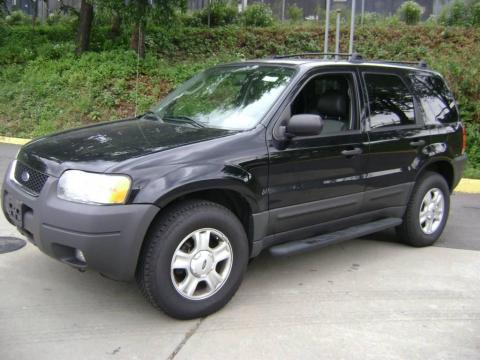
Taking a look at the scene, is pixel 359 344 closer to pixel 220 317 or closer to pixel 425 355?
pixel 425 355

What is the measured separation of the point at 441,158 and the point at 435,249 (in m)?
0.91

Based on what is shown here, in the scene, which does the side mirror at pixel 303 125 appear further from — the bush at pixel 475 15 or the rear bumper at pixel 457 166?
the bush at pixel 475 15

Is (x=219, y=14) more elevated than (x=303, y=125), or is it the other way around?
(x=219, y=14)

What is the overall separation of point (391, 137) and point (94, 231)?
9.17 feet

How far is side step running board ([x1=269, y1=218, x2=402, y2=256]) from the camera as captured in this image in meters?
4.25

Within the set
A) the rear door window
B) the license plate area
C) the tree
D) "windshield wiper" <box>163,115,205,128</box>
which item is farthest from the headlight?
the tree

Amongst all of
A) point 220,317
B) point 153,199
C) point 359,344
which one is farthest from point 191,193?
point 359,344

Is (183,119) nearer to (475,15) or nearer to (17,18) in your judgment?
(475,15)

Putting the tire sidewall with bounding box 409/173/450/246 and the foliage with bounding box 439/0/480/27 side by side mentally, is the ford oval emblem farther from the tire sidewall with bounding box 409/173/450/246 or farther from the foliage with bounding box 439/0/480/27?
the foliage with bounding box 439/0/480/27

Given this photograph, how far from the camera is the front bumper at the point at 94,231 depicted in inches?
134

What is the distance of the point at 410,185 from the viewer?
17.3 ft

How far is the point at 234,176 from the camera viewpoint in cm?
384

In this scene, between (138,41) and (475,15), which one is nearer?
(138,41)

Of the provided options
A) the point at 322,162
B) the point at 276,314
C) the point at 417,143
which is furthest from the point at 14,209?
the point at 417,143
